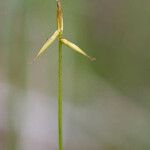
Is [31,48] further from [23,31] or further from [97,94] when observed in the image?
[97,94]

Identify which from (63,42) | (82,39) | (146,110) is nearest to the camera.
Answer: (63,42)

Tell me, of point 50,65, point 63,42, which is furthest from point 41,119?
point 63,42

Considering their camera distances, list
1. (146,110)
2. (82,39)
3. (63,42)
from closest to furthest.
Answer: (63,42) → (146,110) → (82,39)

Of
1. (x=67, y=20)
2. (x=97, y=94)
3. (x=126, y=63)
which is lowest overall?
(x=97, y=94)

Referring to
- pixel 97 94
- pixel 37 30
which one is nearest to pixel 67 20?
pixel 37 30

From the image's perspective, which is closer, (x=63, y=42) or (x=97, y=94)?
(x=63, y=42)

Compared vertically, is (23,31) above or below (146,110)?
above
